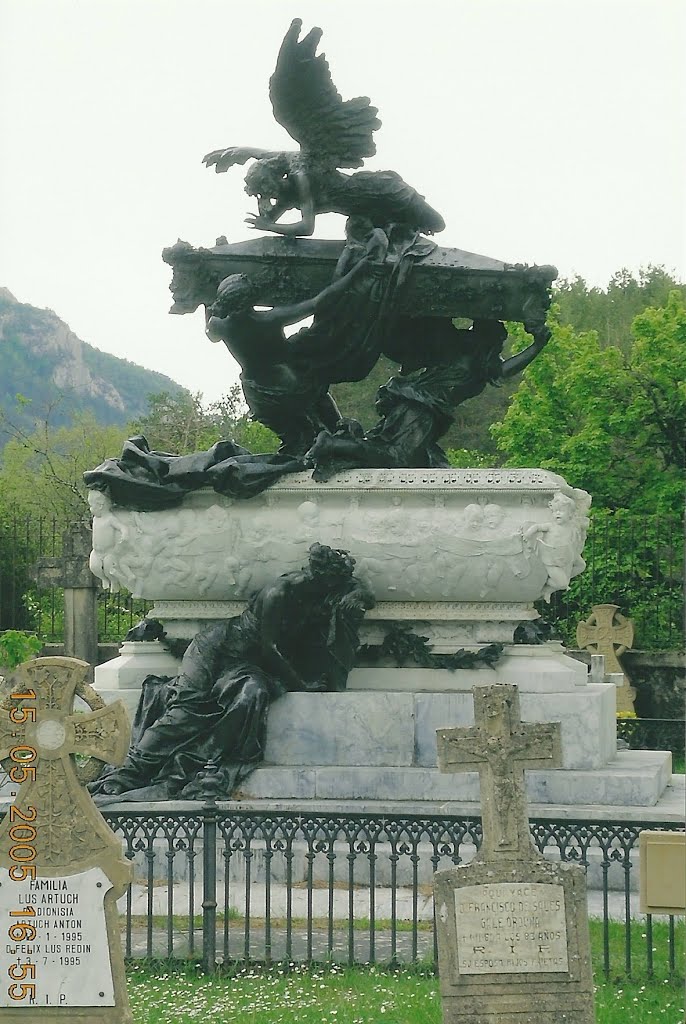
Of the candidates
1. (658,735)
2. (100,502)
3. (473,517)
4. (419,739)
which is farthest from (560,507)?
(658,735)

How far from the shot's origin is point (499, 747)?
6.07 meters

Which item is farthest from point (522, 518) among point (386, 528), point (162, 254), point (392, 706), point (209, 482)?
point (162, 254)

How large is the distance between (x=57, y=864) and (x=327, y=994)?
1.43 meters

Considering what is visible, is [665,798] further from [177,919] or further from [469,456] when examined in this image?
[469,456]

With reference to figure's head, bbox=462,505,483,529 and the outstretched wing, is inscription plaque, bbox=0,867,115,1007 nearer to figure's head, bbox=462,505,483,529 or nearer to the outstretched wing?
figure's head, bbox=462,505,483,529

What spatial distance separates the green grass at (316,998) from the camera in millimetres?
5965

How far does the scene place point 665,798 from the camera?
30.4 ft

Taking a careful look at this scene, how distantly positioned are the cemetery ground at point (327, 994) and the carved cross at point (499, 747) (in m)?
1.00

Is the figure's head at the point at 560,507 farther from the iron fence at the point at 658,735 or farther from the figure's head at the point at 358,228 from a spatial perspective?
the iron fence at the point at 658,735

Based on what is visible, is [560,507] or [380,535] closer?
[560,507]

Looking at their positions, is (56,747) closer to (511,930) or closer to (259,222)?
(511,930)

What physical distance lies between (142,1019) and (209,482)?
449 centimetres

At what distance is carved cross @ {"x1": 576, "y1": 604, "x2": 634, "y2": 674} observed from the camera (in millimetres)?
18797
